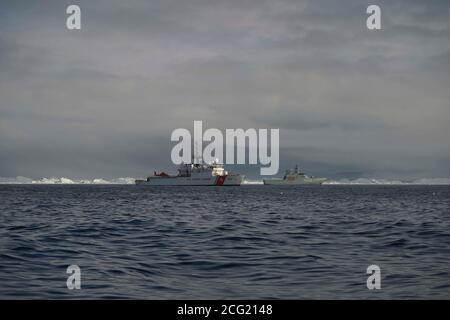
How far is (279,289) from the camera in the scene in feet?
46.7

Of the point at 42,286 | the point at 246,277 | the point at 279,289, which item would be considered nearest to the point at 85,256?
Result: the point at 42,286

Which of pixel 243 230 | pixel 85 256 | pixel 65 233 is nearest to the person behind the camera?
pixel 85 256

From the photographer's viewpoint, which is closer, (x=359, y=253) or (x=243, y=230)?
(x=359, y=253)

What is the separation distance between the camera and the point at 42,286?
570 inches
